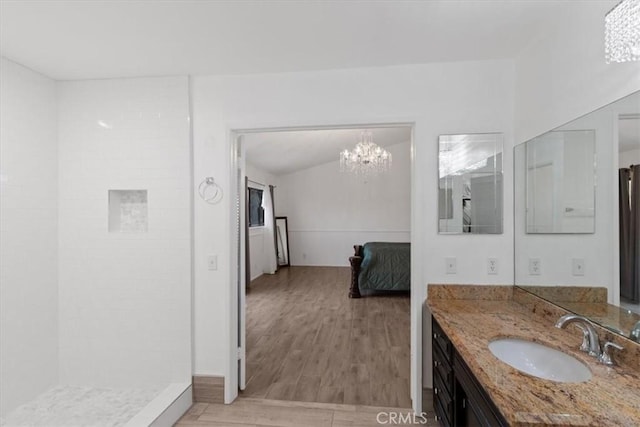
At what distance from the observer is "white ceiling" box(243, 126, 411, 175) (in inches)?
196

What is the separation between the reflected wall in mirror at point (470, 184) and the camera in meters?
2.09

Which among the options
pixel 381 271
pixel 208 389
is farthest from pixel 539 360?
pixel 381 271

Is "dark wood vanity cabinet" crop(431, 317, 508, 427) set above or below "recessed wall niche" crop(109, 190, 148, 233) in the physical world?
below

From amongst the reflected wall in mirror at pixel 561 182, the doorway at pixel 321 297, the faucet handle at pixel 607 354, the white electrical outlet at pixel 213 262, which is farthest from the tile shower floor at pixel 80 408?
the reflected wall in mirror at pixel 561 182

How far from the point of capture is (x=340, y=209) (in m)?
7.91

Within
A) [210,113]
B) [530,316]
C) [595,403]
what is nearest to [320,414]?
[530,316]

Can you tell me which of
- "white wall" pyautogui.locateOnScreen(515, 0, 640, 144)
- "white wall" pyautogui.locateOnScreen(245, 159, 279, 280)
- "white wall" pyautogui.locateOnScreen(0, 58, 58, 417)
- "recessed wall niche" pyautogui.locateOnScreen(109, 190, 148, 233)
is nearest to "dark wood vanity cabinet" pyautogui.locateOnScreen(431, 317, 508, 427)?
A: "white wall" pyautogui.locateOnScreen(515, 0, 640, 144)

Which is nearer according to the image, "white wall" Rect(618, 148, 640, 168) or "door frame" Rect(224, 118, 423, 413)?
"white wall" Rect(618, 148, 640, 168)

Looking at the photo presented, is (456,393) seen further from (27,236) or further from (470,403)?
(27,236)

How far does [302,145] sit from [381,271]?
2.69 m

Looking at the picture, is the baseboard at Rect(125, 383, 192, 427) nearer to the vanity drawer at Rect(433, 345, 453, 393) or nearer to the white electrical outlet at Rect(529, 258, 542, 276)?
the vanity drawer at Rect(433, 345, 453, 393)

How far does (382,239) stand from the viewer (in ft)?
25.3

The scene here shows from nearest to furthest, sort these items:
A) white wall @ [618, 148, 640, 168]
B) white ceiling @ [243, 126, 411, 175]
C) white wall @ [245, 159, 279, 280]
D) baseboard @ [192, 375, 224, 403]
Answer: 1. white wall @ [618, 148, 640, 168]
2. baseboard @ [192, 375, 224, 403]
3. white ceiling @ [243, 126, 411, 175]
4. white wall @ [245, 159, 279, 280]

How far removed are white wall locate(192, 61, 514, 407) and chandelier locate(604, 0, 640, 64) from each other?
968 millimetres
